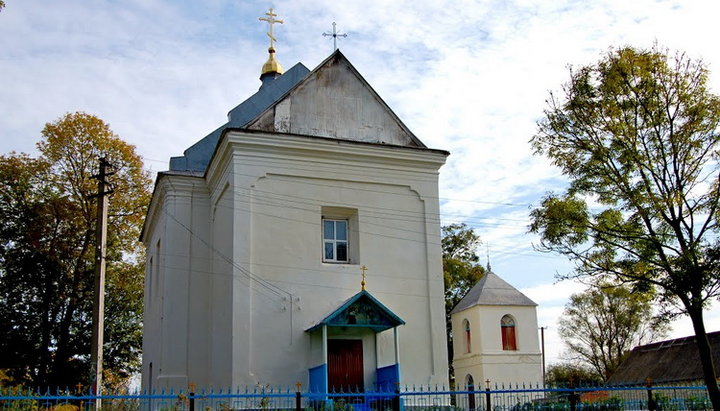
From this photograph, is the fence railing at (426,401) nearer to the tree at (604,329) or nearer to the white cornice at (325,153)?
the white cornice at (325,153)

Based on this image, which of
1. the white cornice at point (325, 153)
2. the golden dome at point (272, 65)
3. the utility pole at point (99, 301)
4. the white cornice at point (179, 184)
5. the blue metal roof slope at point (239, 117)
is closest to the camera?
the utility pole at point (99, 301)

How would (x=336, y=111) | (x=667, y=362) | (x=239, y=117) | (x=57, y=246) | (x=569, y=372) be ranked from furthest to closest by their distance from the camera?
(x=569, y=372), (x=667, y=362), (x=57, y=246), (x=239, y=117), (x=336, y=111)

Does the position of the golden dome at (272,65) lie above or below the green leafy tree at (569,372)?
above

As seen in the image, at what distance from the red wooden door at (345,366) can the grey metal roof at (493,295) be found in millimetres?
16725

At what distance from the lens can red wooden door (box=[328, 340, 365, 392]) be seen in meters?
16.7

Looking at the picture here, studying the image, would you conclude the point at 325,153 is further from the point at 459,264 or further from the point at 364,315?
the point at 459,264

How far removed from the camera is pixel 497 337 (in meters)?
32.8

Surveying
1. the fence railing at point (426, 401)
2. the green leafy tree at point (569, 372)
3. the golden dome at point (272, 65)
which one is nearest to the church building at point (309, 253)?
the fence railing at point (426, 401)

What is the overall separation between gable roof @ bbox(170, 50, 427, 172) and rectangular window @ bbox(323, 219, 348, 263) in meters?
2.14

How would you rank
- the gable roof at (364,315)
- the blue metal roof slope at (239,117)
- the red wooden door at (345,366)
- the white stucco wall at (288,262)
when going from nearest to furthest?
the gable roof at (364,315) < the white stucco wall at (288,262) < the red wooden door at (345,366) < the blue metal roof slope at (239,117)

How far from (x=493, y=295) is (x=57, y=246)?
1906cm

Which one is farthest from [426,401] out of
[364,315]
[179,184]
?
[179,184]

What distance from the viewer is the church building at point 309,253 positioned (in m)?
16.5

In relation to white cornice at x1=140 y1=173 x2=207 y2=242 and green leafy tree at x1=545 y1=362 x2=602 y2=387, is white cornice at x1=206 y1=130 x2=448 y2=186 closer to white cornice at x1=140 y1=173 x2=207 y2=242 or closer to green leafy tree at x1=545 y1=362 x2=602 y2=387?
white cornice at x1=140 y1=173 x2=207 y2=242
